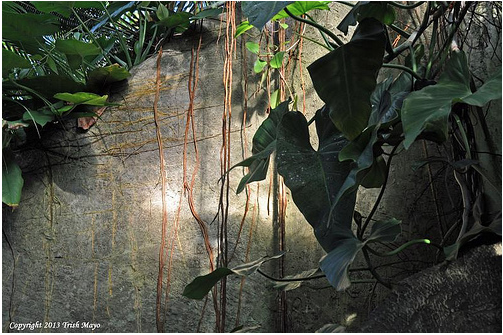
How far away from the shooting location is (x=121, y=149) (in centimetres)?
241

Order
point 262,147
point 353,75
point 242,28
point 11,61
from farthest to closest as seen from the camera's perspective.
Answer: point 242,28 → point 11,61 → point 262,147 → point 353,75

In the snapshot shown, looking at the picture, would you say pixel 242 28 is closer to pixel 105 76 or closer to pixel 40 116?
pixel 105 76

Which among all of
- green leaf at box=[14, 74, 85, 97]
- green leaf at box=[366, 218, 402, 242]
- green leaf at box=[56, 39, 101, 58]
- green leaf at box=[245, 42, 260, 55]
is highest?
green leaf at box=[245, 42, 260, 55]

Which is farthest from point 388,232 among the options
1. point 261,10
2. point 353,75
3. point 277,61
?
point 277,61

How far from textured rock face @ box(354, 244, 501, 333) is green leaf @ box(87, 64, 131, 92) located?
1.55 metres

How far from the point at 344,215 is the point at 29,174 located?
153cm

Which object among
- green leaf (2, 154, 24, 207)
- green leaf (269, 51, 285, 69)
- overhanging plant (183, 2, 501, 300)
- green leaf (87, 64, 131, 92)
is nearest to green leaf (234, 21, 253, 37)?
green leaf (269, 51, 285, 69)

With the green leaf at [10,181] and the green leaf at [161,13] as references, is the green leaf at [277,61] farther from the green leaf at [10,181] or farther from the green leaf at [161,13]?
the green leaf at [10,181]

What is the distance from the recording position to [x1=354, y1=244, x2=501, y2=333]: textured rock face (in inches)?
52.9

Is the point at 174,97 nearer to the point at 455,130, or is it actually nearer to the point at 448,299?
the point at 455,130

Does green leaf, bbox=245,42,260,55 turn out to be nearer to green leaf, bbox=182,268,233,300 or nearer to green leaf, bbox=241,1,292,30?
green leaf, bbox=241,1,292,30

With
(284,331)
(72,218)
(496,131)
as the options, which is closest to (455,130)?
(496,131)

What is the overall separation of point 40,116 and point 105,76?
0.32 metres

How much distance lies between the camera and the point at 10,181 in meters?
2.27
